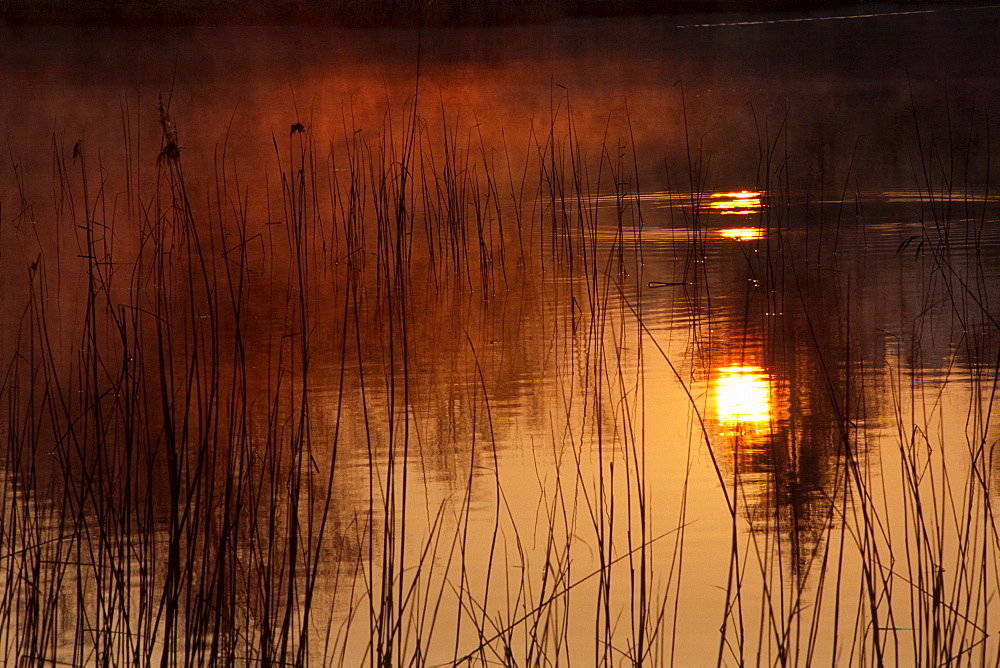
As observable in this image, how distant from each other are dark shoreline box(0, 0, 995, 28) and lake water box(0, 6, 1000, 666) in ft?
17.2

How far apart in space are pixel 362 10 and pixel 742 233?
28.5ft

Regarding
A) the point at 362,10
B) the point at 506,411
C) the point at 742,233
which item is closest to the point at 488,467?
the point at 506,411

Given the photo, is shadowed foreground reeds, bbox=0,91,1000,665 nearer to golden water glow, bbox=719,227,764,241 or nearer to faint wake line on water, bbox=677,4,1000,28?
golden water glow, bbox=719,227,764,241

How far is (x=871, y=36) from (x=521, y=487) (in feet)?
34.6

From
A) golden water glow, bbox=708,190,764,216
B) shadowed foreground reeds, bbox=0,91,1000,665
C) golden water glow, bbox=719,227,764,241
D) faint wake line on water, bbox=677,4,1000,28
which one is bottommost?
shadowed foreground reeds, bbox=0,91,1000,665

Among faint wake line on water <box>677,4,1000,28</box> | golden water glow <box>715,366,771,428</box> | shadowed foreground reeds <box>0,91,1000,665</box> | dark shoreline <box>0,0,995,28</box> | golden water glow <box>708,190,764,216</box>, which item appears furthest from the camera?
faint wake line on water <box>677,4,1000,28</box>

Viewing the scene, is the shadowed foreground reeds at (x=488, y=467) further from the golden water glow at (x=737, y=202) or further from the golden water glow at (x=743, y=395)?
the golden water glow at (x=737, y=202)

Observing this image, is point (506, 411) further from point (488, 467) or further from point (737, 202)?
point (737, 202)

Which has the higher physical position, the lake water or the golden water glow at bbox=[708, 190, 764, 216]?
the golden water glow at bbox=[708, 190, 764, 216]

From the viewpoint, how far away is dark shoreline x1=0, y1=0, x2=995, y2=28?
38.7 feet

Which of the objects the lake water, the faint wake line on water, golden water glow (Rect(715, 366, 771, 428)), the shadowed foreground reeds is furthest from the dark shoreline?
golden water glow (Rect(715, 366, 771, 428))

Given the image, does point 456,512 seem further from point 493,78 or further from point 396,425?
point 493,78

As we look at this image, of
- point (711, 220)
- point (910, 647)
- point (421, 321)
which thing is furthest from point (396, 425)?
point (711, 220)

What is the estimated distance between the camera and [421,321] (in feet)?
10.2
